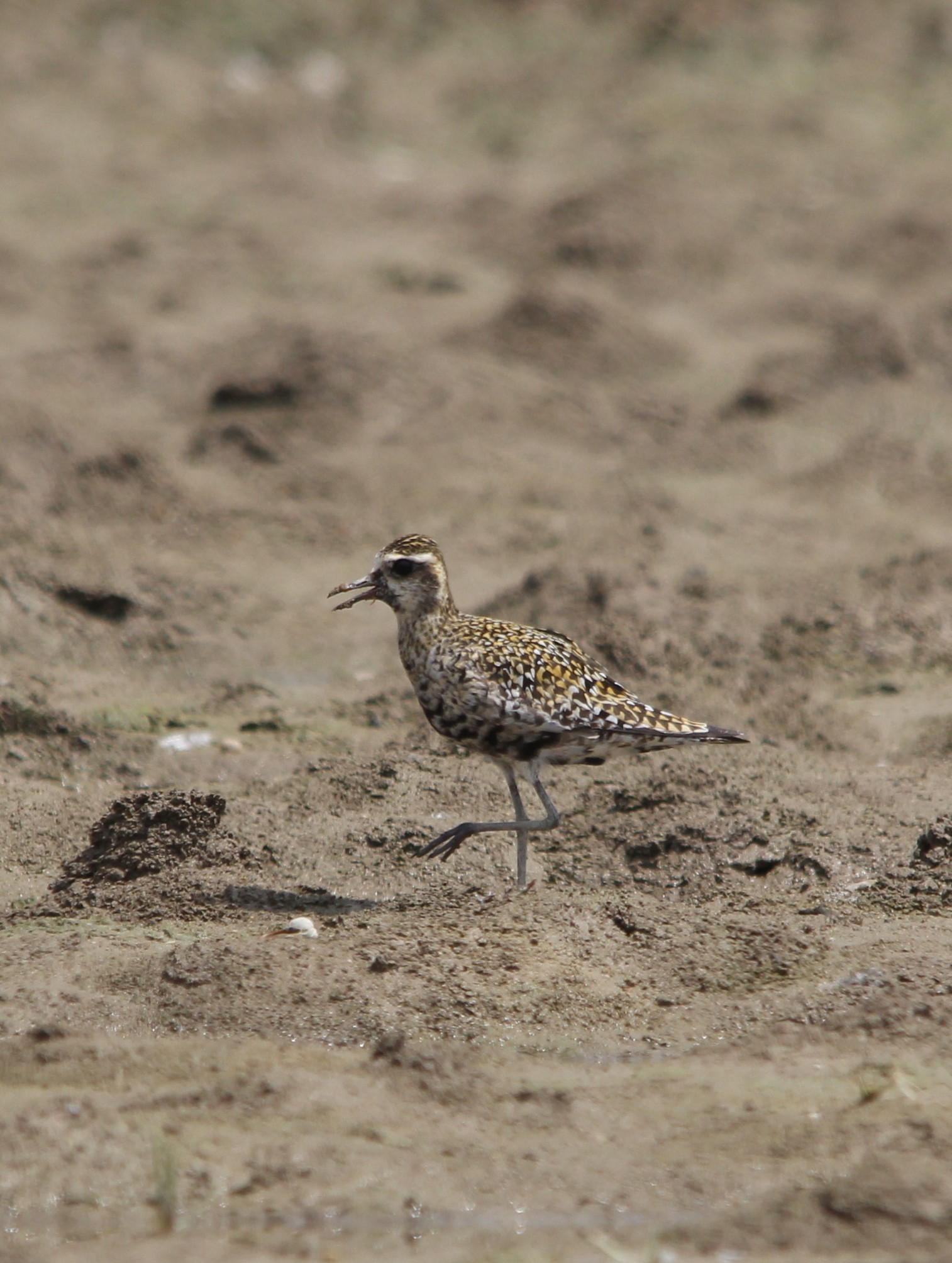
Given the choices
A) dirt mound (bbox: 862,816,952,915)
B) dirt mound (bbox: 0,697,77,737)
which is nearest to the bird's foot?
dirt mound (bbox: 862,816,952,915)

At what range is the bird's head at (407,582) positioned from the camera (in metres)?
6.67

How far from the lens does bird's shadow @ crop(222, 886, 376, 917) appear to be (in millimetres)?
5898

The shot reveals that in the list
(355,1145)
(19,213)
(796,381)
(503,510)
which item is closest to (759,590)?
(503,510)

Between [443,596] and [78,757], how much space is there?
5.99 ft

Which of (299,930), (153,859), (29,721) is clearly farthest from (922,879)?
(29,721)

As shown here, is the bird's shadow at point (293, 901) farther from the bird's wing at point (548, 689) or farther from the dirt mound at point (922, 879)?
the dirt mound at point (922, 879)

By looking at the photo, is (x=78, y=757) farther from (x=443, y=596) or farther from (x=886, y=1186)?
(x=886, y=1186)

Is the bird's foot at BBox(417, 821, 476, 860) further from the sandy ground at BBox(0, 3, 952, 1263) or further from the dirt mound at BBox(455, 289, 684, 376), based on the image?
the dirt mound at BBox(455, 289, 684, 376)

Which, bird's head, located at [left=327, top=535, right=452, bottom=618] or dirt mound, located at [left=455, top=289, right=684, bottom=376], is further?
dirt mound, located at [left=455, top=289, right=684, bottom=376]

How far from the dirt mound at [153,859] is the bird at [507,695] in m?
0.79

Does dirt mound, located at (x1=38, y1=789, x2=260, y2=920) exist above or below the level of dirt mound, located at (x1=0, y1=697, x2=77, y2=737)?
below

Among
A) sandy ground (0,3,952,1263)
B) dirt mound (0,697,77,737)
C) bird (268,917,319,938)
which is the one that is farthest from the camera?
dirt mound (0,697,77,737)

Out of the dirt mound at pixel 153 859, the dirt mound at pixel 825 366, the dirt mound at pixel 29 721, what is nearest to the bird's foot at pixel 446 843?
the dirt mound at pixel 153 859

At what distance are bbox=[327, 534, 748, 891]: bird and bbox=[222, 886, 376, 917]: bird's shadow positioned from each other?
397 mm
